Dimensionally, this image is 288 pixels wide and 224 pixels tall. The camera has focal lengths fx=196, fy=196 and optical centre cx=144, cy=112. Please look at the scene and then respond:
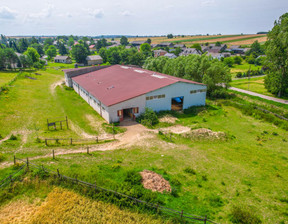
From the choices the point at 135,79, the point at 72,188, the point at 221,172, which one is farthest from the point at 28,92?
the point at 221,172

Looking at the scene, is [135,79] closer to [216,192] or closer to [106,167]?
[106,167]

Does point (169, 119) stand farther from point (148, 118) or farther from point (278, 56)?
point (278, 56)

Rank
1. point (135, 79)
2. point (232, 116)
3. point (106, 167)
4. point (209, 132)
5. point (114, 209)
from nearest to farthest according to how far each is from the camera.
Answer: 1. point (114, 209)
2. point (106, 167)
3. point (209, 132)
4. point (232, 116)
5. point (135, 79)

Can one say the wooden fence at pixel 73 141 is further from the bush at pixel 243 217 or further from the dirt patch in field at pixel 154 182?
the bush at pixel 243 217

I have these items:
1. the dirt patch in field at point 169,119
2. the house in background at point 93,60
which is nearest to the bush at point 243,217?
the dirt patch in field at point 169,119

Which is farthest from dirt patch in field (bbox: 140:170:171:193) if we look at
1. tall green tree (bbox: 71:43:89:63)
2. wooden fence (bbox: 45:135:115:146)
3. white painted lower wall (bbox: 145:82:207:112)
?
tall green tree (bbox: 71:43:89:63)

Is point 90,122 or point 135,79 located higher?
point 135,79

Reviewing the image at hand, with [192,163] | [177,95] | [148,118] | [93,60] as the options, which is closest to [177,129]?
[148,118]
